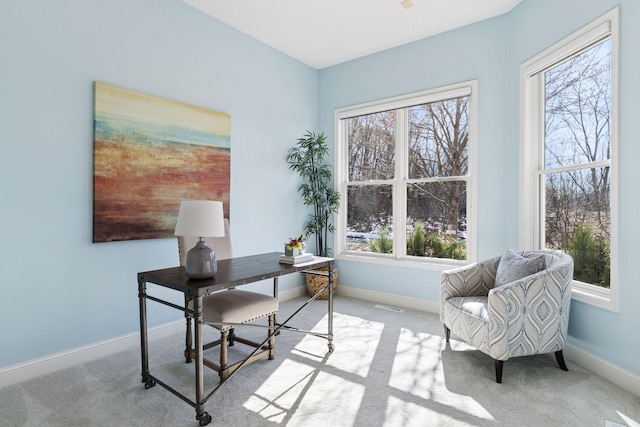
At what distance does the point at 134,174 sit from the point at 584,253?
3561 mm

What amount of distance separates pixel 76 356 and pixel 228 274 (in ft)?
4.66

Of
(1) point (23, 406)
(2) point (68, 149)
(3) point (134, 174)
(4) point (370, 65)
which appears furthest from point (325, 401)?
(4) point (370, 65)

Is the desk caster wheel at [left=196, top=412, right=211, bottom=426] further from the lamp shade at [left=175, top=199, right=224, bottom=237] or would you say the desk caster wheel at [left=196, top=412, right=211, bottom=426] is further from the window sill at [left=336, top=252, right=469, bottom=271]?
the window sill at [left=336, top=252, right=469, bottom=271]

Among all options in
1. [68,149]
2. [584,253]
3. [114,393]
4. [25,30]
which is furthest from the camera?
[584,253]

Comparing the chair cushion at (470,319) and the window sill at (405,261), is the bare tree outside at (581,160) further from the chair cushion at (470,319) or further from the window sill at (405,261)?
the window sill at (405,261)

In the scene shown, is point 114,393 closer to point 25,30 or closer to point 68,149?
point 68,149

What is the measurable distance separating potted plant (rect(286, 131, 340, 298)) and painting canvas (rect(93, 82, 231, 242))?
3.80 feet

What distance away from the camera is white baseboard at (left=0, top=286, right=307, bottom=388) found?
2.31 m

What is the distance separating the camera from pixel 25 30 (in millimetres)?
2340

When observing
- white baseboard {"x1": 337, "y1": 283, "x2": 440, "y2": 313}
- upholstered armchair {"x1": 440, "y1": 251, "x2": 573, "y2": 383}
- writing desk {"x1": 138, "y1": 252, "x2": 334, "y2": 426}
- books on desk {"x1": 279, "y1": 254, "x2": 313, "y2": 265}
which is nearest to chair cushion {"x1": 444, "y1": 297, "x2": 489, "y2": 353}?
upholstered armchair {"x1": 440, "y1": 251, "x2": 573, "y2": 383}

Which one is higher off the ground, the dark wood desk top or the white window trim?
the white window trim

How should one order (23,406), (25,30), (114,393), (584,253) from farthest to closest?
(584,253) → (25,30) → (114,393) → (23,406)

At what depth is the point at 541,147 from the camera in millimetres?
3207

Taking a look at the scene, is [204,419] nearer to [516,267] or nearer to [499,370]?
[499,370]
